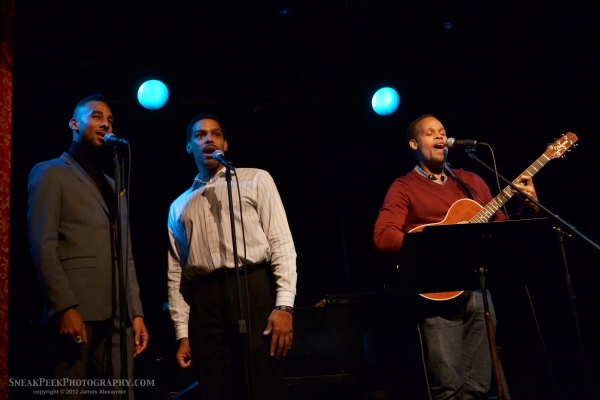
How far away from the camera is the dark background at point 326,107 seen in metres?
4.96

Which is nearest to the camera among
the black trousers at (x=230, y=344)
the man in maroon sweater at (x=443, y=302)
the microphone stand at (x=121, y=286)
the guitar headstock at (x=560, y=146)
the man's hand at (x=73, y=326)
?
the microphone stand at (x=121, y=286)

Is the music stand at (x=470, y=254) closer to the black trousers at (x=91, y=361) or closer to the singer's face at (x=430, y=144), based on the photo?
the singer's face at (x=430, y=144)

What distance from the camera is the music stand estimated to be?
2986 millimetres

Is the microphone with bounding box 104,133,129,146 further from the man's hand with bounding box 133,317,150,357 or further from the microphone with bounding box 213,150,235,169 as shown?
the man's hand with bounding box 133,317,150,357

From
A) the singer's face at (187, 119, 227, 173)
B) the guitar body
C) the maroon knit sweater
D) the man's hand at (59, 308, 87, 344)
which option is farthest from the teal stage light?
the man's hand at (59, 308, 87, 344)

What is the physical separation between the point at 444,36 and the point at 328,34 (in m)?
1.12

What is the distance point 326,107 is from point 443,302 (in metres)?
2.94

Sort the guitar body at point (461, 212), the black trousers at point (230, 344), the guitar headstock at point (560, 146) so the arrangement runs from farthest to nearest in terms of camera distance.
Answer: the guitar headstock at point (560, 146), the guitar body at point (461, 212), the black trousers at point (230, 344)

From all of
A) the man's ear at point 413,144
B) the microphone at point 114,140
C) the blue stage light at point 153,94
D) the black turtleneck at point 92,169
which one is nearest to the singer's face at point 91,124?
the black turtleneck at point 92,169

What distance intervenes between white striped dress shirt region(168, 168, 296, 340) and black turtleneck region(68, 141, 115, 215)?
16.1 inches

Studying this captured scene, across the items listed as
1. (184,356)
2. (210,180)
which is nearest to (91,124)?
(210,180)

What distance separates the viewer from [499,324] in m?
4.82

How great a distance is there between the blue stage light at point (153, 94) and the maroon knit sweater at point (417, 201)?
2.45 metres

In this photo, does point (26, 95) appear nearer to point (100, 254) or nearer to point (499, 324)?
point (100, 254)
